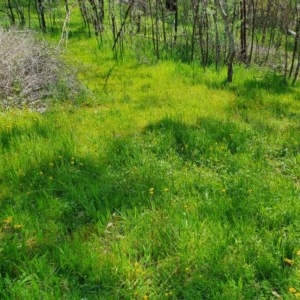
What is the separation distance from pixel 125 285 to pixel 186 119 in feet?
9.16

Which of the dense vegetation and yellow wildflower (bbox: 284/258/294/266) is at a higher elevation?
the dense vegetation

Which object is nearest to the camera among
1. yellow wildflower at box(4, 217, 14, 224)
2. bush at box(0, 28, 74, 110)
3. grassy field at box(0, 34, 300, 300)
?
grassy field at box(0, 34, 300, 300)

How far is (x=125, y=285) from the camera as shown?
7.70ft

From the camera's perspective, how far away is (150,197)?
3.17 meters

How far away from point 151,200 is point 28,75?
3.77 m

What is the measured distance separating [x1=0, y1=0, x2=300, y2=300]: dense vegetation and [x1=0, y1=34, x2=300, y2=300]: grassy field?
0.4 inches

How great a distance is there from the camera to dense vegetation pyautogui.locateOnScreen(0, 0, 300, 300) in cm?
238

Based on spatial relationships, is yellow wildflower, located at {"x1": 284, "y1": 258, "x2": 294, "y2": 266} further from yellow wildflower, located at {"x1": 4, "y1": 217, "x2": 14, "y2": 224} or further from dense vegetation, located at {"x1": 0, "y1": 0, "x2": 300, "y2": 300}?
yellow wildflower, located at {"x1": 4, "y1": 217, "x2": 14, "y2": 224}

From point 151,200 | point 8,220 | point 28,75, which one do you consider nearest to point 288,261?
point 151,200

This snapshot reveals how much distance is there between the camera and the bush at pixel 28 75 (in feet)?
18.2

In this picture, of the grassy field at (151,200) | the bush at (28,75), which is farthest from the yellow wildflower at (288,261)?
the bush at (28,75)

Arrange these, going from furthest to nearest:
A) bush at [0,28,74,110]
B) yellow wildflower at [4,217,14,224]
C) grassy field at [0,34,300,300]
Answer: bush at [0,28,74,110] → yellow wildflower at [4,217,14,224] → grassy field at [0,34,300,300]

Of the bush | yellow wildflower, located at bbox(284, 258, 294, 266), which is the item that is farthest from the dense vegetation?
the bush

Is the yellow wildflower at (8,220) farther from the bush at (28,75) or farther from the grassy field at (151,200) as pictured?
the bush at (28,75)
